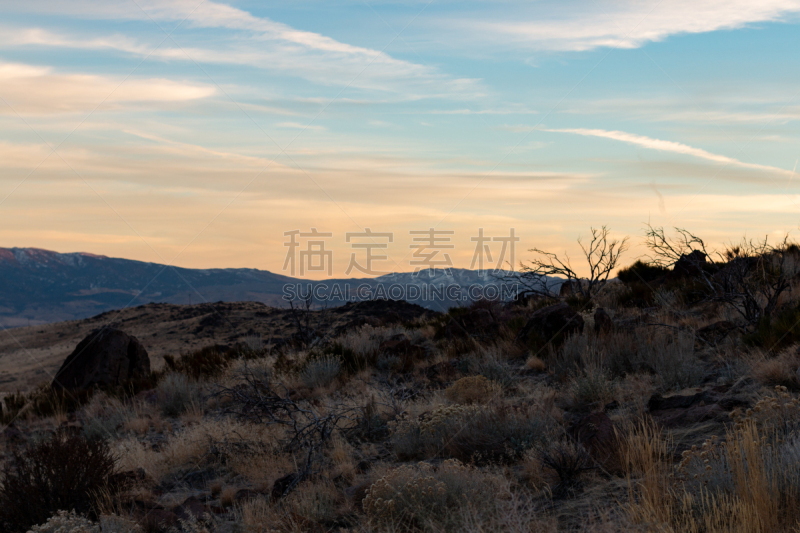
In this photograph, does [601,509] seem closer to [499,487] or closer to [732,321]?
[499,487]

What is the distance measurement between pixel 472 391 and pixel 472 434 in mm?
1719

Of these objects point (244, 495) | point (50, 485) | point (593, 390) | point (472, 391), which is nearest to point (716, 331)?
point (593, 390)

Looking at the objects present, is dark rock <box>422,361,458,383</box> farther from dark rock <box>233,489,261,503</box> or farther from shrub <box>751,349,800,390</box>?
shrub <box>751,349,800,390</box>

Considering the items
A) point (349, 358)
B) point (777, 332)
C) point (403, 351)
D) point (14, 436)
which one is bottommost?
point (14, 436)

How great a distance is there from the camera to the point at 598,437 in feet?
14.5

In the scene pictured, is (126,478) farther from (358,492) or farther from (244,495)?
(358,492)

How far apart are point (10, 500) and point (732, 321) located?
30.3ft

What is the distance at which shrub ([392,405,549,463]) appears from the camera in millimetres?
4969

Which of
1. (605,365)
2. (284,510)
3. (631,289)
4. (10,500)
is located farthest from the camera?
(631,289)

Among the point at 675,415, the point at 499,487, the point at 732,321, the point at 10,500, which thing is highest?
the point at 732,321

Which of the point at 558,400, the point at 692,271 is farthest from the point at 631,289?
the point at 558,400

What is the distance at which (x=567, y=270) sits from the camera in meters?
14.8

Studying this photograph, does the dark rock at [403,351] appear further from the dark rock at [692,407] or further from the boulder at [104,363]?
the boulder at [104,363]

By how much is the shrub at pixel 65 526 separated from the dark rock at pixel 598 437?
155 inches
